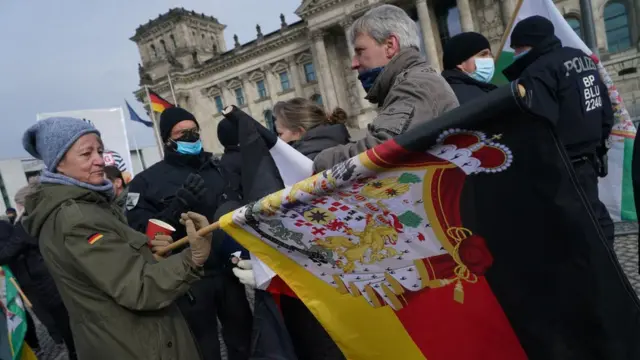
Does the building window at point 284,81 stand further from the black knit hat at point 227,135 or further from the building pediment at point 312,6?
the black knit hat at point 227,135

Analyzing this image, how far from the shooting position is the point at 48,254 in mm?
2014

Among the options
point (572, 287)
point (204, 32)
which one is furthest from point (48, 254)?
point (204, 32)

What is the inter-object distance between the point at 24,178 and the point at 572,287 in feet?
161

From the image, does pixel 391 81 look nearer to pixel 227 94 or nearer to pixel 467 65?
pixel 467 65

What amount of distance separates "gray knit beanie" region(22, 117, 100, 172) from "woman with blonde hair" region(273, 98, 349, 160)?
1.11 m

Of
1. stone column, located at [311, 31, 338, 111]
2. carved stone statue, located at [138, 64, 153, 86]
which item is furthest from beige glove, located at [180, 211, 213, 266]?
carved stone statue, located at [138, 64, 153, 86]

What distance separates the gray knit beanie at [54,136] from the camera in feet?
6.91

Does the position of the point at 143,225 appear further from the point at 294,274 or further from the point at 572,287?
the point at 572,287

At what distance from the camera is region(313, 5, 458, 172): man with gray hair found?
1.83 meters

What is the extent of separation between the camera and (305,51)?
42.1 m

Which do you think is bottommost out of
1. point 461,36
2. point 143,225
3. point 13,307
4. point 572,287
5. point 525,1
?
point 13,307

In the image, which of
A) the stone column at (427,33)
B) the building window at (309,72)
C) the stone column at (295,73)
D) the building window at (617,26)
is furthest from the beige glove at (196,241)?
the stone column at (295,73)

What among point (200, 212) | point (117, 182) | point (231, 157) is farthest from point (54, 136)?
point (117, 182)

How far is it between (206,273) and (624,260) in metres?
4.33
